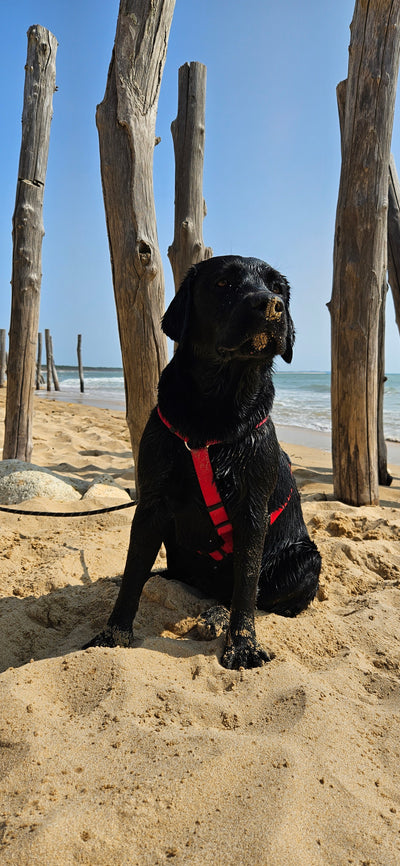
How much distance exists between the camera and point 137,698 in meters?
1.89

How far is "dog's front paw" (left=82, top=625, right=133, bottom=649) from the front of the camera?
2332 mm

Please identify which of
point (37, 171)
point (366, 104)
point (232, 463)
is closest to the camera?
point (232, 463)

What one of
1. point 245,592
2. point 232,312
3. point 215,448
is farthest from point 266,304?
point 245,592

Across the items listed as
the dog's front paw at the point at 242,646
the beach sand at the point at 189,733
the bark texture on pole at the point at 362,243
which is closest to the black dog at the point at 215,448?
the dog's front paw at the point at 242,646

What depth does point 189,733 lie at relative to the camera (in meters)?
1.73

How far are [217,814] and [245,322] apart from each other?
1.64m

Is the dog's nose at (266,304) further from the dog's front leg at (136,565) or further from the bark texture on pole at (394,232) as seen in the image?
the bark texture on pole at (394,232)

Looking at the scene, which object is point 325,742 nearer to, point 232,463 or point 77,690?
point 77,690

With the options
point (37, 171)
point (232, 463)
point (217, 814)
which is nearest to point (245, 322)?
point (232, 463)

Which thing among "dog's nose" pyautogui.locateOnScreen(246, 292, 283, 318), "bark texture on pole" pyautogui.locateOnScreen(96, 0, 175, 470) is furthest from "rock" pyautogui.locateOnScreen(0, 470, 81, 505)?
"dog's nose" pyautogui.locateOnScreen(246, 292, 283, 318)

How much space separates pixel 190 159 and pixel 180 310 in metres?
5.08

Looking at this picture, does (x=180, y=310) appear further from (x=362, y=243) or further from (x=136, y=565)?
(x=362, y=243)

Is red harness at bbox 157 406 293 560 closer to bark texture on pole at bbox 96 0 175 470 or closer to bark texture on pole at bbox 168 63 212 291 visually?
bark texture on pole at bbox 96 0 175 470

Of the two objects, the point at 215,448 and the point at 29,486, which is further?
the point at 29,486
